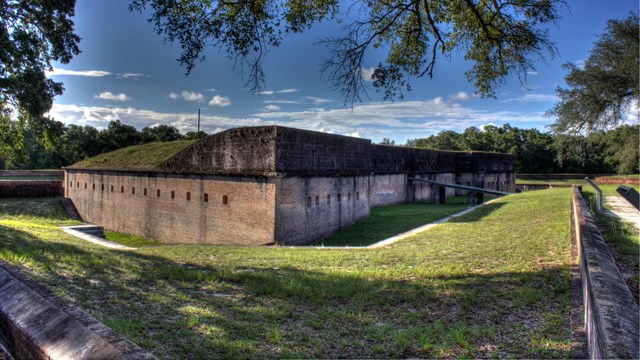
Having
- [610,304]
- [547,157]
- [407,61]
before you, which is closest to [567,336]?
[610,304]

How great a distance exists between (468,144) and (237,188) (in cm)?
6022

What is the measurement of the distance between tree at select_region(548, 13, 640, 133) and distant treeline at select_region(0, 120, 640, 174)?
1.69m

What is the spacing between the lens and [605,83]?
20.9m

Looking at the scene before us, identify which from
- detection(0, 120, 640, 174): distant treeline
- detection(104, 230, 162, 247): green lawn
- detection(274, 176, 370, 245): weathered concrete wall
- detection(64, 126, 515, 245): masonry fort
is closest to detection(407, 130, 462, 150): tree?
detection(0, 120, 640, 174): distant treeline

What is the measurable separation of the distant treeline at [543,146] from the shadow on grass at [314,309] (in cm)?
2367

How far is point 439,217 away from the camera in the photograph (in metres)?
18.7

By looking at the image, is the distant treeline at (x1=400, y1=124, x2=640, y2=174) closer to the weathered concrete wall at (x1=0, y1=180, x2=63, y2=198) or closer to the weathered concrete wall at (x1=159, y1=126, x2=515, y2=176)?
the weathered concrete wall at (x1=159, y1=126, x2=515, y2=176)

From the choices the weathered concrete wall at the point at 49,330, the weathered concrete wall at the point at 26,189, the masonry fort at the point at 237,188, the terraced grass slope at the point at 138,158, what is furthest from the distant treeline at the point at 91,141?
the weathered concrete wall at the point at 49,330

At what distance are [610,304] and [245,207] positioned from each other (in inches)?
495

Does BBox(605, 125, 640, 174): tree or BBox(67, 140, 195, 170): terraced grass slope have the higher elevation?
BBox(605, 125, 640, 174): tree

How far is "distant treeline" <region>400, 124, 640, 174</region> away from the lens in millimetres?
24672

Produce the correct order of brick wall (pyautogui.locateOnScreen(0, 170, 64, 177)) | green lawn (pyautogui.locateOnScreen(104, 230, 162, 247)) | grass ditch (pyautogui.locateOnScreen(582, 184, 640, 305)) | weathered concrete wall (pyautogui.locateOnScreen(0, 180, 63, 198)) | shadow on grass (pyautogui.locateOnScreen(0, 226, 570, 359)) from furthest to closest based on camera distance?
brick wall (pyautogui.locateOnScreen(0, 170, 64, 177)) < weathered concrete wall (pyautogui.locateOnScreen(0, 180, 63, 198)) < green lawn (pyautogui.locateOnScreen(104, 230, 162, 247)) < grass ditch (pyautogui.locateOnScreen(582, 184, 640, 305)) < shadow on grass (pyautogui.locateOnScreen(0, 226, 570, 359))

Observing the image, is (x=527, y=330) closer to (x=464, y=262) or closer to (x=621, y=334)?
(x=621, y=334)

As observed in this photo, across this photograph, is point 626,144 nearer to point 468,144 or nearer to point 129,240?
point 129,240
